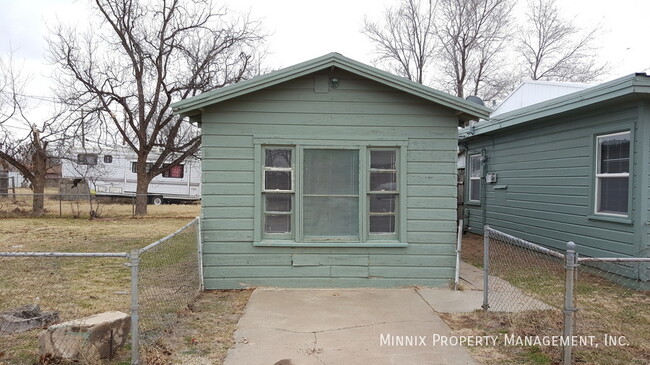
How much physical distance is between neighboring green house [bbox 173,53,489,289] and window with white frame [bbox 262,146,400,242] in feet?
0.05

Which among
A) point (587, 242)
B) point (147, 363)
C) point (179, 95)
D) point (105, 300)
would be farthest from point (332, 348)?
point (179, 95)

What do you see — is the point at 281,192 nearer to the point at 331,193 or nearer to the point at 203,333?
the point at 331,193

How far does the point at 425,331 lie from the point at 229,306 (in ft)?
8.07

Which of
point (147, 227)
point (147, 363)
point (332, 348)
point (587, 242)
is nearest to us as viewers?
point (147, 363)

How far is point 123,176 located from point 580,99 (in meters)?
23.0

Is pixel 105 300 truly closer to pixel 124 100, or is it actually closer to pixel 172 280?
pixel 172 280

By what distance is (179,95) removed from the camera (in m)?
19.2

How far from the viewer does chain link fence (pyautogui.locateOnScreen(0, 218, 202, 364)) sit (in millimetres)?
3625

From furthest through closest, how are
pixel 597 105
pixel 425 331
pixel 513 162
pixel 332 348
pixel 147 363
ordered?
pixel 513 162 → pixel 597 105 → pixel 425 331 → pixel 332 348 → pixel 147 363

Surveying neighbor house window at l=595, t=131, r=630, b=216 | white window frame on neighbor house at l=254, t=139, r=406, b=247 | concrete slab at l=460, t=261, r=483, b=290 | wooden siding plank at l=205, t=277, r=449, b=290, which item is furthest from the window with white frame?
neighbor house window at l=595, t=131, r=630, b=216

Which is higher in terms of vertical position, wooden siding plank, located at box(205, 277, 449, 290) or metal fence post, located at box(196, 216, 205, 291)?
metal fence post, located at box(196, 216, 205, 291)

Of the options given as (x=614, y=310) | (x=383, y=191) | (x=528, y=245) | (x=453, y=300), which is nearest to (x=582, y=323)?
(x=614, y=310)

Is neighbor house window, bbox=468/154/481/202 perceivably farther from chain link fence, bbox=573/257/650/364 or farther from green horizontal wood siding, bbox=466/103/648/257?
chain link fence, bbox=573/257/650/364

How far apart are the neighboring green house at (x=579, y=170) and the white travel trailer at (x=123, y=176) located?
16388mm
